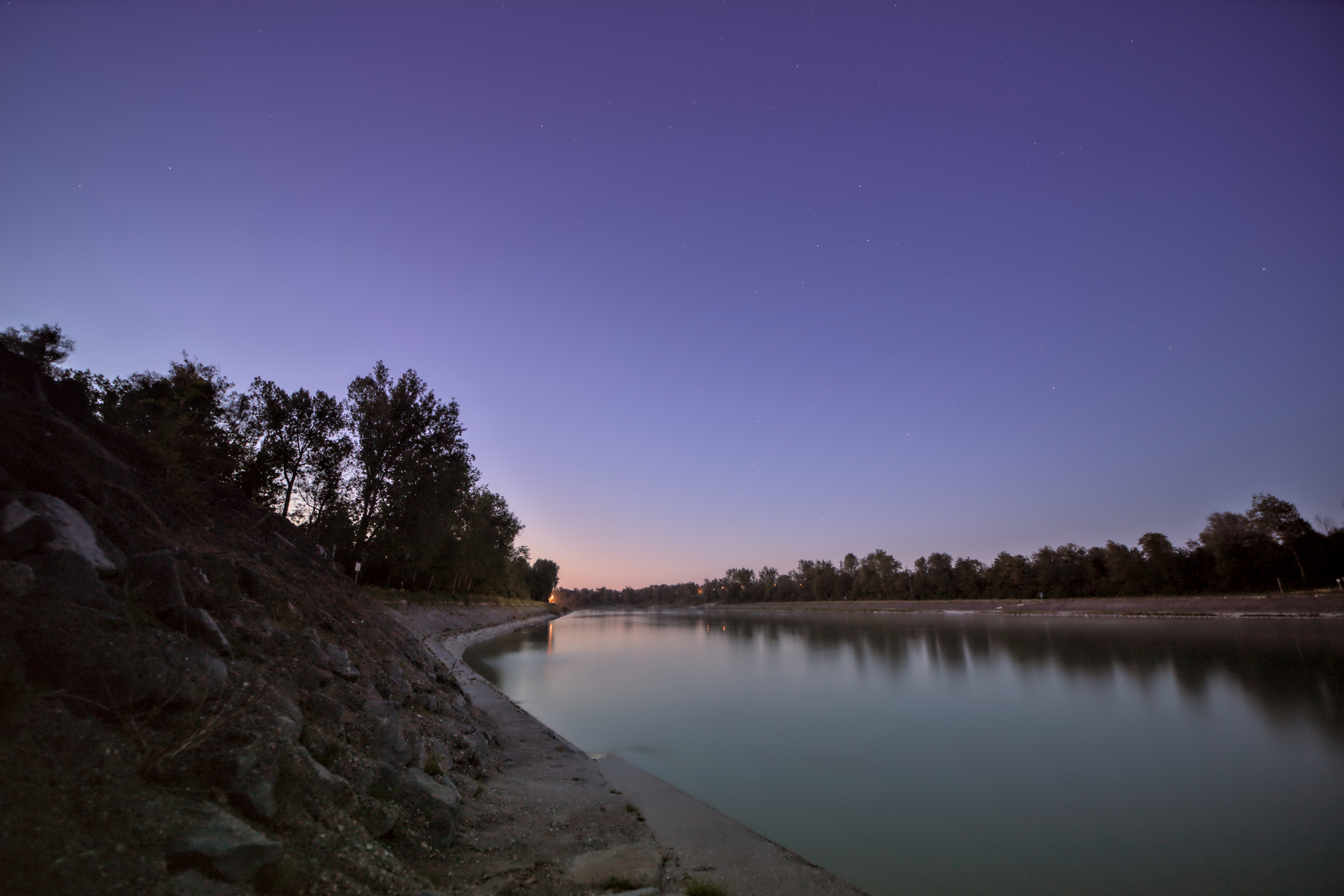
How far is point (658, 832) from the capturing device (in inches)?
359

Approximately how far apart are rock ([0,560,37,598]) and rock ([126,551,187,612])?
3.66ft

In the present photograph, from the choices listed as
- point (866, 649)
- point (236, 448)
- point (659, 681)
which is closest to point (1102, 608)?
point (866, 649)

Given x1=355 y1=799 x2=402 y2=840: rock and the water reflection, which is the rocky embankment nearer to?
x1=355 y1=799 x2=402 y2=840: rock

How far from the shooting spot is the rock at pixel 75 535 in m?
6.55

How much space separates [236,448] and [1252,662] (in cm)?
Result: 4971

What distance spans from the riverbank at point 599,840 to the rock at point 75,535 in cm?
549

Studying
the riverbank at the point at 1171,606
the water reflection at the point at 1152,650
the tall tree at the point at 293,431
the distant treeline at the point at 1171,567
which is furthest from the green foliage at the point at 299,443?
the distant treeline at the point at 1171,567

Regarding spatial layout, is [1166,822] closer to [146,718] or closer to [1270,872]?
[1270,872]

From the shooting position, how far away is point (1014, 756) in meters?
15.5

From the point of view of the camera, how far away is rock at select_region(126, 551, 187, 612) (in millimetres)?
6859

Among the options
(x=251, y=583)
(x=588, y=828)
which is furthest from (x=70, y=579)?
(x=588, y=828)

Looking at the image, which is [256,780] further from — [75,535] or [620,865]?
[620,865]

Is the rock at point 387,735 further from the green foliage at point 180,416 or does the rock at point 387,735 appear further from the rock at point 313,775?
the green foliage at point 180,416

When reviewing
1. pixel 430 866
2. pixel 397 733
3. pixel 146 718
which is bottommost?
pixel 430 866
